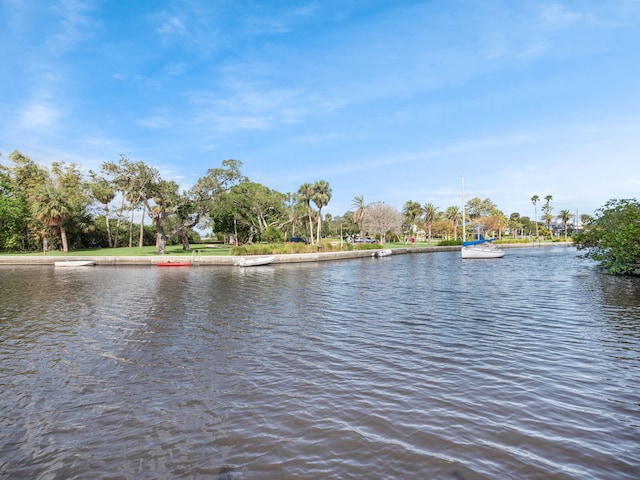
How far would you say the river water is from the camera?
4566 mm

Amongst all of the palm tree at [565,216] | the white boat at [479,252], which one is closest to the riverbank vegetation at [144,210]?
the white boat at [479,252]

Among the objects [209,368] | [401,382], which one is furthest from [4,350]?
[401,382]

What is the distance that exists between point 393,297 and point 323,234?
92.8 metres

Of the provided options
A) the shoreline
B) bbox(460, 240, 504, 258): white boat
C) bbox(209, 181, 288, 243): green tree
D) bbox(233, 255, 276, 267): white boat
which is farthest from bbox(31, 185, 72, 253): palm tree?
bbox(460, 240, 504, 258): white boat

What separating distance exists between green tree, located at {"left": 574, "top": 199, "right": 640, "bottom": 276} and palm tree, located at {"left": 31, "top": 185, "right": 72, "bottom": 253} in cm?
6266

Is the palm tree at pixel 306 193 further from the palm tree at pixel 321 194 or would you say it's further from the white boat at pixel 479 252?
the white boat at pixel 479 252

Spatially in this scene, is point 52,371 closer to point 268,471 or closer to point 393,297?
point 268,471

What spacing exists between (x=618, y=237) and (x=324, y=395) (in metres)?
25.1

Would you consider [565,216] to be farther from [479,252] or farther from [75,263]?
[75,263]

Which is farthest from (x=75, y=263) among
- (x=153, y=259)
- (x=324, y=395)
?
(x=324, y=395)

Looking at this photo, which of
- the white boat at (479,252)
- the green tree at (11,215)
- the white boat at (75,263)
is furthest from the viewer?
the green tree at (11,215)

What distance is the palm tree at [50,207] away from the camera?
47.7 m

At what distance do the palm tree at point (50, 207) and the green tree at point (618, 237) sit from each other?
6266cm

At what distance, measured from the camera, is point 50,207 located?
47.9 metres
